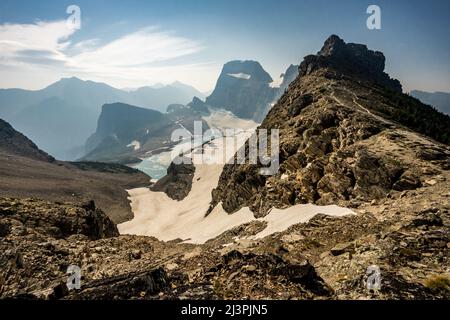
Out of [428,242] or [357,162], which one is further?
[357,162]

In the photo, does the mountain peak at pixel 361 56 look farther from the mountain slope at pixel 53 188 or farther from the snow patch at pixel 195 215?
the mountain slope at pixel 53 188

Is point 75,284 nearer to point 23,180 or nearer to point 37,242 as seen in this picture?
point 37,242

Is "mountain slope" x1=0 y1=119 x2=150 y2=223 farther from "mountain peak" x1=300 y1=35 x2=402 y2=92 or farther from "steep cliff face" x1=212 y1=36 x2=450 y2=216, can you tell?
"mountain peak" x1=300 y1=35 x2=402 y2=92

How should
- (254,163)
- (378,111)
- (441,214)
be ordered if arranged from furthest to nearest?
(254,163) → (378,111) → (441,214)

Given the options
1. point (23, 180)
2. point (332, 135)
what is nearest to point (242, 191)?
point (332, 135)

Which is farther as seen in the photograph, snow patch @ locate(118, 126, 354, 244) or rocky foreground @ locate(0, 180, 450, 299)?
snow patch @ locate(118, 126, 354, 244)

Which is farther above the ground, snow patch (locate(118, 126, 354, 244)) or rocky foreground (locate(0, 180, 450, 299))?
rocky foreground (locate(0, 180, 450, 299))

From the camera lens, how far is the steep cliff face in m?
29.8

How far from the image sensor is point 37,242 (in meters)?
22.0

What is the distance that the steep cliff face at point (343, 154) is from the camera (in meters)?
29.8

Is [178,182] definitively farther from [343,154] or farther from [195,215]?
[343,154]

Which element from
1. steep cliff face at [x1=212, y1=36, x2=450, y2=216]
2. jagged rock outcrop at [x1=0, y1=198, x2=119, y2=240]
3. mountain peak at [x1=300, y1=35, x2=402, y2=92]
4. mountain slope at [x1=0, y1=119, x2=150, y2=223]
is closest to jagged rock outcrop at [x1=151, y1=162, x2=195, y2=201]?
mountain slope at [x1=0, y1=119, x2=150, y2=223]

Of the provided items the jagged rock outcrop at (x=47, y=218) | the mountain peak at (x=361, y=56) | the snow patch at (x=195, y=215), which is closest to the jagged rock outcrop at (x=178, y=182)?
the snow patch at (x=195, y=215)

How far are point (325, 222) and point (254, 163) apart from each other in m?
33.9
